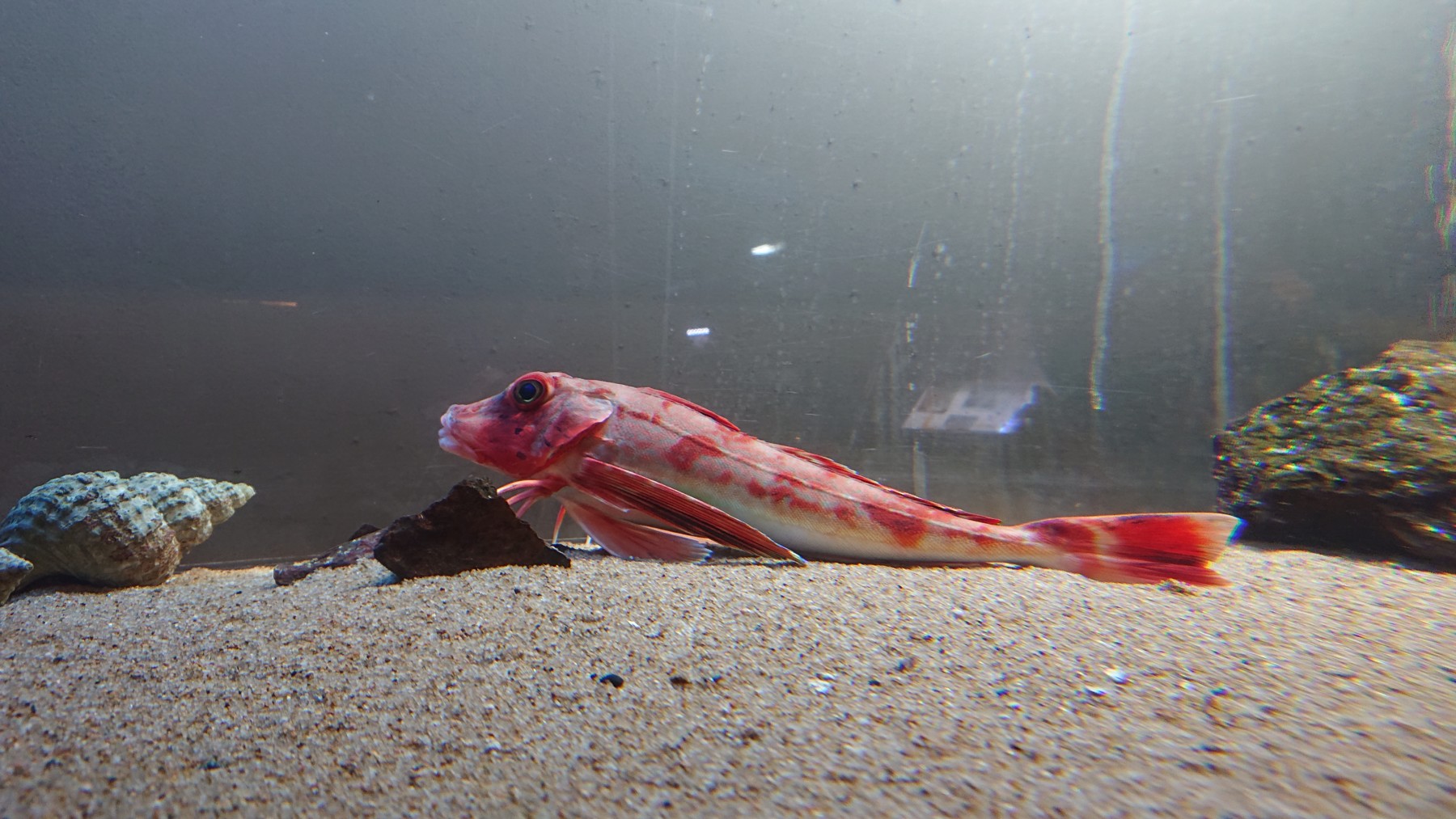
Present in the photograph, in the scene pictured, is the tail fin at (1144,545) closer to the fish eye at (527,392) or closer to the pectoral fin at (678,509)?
the pectoral fin at (678,509)

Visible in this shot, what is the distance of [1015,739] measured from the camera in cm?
89

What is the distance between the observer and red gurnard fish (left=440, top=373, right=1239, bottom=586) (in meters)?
2.16

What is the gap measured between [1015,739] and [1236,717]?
0.38 m

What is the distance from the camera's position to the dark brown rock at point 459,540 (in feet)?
6.08

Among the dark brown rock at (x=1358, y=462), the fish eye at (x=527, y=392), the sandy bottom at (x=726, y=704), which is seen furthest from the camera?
the dark brown rock at (x=1358, y=462)

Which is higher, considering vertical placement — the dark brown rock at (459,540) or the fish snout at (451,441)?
the fish snout at (451,441)

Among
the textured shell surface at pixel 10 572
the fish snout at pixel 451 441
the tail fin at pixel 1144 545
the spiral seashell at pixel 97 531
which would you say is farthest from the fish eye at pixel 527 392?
the tail fin at pixel 1144 545

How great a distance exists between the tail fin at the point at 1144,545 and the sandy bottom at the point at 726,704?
0.27 metres

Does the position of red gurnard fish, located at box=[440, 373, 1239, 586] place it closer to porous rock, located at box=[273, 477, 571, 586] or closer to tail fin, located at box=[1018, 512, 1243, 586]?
tail fin, located at box=[1018, 512, 1243, 586]

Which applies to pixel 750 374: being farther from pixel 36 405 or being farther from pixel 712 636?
pixel 36 405

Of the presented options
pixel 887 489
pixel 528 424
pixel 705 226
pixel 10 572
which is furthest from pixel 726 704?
pixel 705 226

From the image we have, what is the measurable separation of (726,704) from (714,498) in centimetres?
128

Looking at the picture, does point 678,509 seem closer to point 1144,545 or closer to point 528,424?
point 528,424

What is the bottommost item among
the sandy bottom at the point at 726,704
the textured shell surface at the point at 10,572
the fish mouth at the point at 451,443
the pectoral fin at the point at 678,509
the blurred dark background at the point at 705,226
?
the textured shell surface at the point at 10,572
